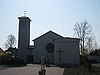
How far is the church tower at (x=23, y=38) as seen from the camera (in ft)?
197

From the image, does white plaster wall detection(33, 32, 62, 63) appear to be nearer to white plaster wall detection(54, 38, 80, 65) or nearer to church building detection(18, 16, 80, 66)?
church building detection(18, 16, 80, 66)

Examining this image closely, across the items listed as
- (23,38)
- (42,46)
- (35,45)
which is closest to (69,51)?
(42,46)

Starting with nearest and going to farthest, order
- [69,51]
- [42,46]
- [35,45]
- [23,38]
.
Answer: [69,51], [42,46], [35,45], [23,38]

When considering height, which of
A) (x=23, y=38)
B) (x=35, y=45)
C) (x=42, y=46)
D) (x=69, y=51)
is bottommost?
(x=69, y=51)

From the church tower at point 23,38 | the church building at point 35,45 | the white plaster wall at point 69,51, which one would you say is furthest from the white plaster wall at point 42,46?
the white plaster wall at point 69,51

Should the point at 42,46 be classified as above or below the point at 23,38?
below

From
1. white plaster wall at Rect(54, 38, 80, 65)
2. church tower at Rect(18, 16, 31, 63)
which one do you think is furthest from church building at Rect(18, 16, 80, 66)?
white plaster wall at Rect(54, 38, 80, 65)

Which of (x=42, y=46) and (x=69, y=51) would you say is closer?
(x=69, y=51)

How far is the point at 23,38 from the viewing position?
60.3m

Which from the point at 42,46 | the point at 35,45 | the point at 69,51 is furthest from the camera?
the point at 35,45

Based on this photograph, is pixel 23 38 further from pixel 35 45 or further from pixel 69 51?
pixel 69 51

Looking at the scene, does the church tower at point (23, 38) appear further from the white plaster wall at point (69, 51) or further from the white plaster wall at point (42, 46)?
the white plaster wall at point (69, 51)

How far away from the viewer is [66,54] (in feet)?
156

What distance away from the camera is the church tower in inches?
2361
